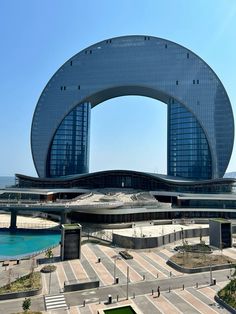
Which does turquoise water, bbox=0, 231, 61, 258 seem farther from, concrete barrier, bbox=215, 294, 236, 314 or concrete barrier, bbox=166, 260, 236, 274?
concrete barrier, bbox=215, 294, 236, 314

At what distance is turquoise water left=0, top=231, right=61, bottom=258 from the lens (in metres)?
55.7

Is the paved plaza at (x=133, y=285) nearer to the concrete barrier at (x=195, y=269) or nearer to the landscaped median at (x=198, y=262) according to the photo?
the concrete barrier at (x=195, y=269)

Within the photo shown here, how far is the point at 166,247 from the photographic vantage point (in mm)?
55000

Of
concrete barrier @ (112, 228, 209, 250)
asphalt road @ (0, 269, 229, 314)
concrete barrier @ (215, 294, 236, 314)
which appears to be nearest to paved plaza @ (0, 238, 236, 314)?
asphalt road @ (0, 269, 229, 314)

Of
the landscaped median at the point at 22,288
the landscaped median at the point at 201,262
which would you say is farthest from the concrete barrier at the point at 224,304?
the landscaped median at the point at 22,288

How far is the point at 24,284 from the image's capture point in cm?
3541

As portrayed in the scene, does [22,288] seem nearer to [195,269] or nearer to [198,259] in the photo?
[195,269]

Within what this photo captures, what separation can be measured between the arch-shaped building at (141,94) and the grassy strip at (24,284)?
104m

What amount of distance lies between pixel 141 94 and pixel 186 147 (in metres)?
38.1

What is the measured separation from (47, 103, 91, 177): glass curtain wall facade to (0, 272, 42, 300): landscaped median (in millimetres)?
104285

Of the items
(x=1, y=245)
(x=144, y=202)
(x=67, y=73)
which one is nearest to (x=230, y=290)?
(x=1, y=245)

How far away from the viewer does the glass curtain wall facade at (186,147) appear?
434 feet

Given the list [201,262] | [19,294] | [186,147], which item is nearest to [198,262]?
Answer: [201,262]

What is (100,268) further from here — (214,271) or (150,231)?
(150,231)
